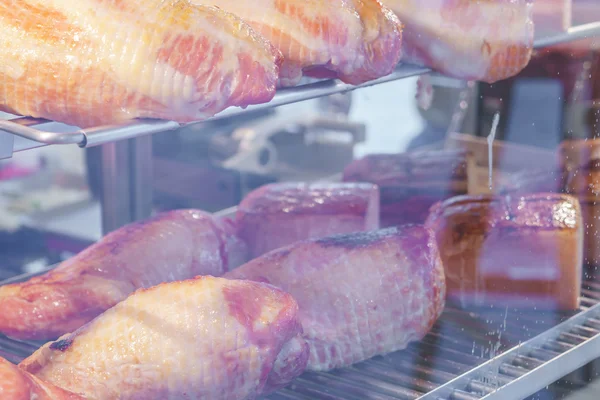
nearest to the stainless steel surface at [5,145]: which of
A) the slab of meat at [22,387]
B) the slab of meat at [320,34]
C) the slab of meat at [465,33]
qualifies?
the slab of meat at [22,387]

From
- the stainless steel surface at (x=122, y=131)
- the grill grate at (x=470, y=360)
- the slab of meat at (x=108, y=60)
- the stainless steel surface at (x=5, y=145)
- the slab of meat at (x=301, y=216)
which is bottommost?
the grill grate at (x=470, y=360)

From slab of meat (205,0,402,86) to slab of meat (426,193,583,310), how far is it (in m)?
0.57

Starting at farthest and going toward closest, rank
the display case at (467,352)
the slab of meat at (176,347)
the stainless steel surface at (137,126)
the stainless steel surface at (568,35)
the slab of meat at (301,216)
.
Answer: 1. the slab of meat at (301,216)
2. the stainless steel surface at (568,35)
3. the display case at (467,352)
4. the slab of meat at (176,347)
5. the stainless steel surface at (137,126)

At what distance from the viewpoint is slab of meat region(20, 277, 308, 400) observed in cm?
131

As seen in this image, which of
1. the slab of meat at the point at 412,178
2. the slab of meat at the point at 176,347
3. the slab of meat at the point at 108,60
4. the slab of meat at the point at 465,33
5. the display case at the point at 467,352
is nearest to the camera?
the slab of meat at the point at 108,60

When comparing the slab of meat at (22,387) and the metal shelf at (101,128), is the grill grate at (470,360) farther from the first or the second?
the metal shelf at (101,128)

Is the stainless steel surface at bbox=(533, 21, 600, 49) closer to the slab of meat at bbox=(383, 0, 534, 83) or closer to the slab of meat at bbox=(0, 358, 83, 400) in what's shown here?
the slab of meat at bbox=(383, 0, 534, 83)

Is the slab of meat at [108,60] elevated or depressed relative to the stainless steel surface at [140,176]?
elevated

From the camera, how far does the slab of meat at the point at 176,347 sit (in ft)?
4.31

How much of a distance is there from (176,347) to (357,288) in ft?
1.46

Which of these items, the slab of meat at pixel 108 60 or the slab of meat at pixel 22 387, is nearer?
the slab of meat at pixel 22 387

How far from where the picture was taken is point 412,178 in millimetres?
2166

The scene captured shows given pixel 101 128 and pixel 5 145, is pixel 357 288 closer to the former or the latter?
pixel 101 128

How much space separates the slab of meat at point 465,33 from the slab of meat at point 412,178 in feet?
1.50
